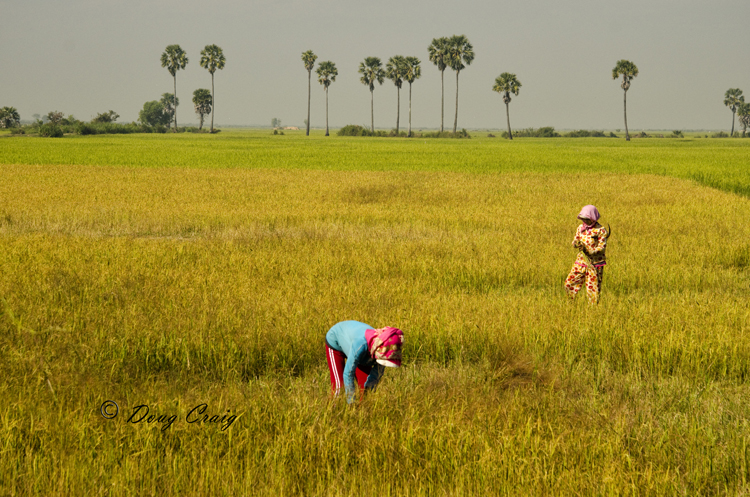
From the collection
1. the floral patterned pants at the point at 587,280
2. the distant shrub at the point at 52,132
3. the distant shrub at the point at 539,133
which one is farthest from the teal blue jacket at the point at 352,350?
the distant shrub at the point at 539,133

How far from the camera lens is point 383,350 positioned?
3490 millimetres

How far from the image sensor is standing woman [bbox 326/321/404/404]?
137 inches

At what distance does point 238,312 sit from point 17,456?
3.15 meters

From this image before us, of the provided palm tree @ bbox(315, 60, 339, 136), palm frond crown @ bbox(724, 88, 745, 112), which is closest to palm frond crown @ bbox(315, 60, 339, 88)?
palm tree @ bbox(315, 60, 339, 136)

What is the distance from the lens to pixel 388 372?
5.39 meters

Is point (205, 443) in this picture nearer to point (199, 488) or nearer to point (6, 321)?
point (199, 488)

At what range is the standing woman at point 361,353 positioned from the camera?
137 inches

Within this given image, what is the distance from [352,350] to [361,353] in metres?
0.06

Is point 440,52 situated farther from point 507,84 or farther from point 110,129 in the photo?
point 110,129

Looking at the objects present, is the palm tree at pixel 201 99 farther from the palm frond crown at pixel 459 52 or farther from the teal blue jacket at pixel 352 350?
the teal blue jacket at pixel 352 350

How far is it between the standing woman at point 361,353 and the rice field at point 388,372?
219mm

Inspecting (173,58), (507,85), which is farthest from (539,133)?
(173,58)

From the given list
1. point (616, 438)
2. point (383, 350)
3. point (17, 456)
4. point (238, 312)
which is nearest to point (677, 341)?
point (616, 438)

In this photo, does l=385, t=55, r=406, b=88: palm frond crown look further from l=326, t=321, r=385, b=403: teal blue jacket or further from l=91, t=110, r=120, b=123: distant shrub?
l=326, t=321, r=385, b=403: teal blue jacket
